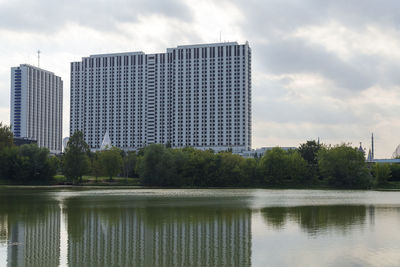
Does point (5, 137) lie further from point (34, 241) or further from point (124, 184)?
point (34, 241)

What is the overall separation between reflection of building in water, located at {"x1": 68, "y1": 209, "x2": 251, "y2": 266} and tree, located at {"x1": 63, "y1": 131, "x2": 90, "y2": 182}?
80504 millimetres

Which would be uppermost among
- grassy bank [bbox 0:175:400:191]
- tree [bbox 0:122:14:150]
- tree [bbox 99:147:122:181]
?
tree [bbox 0:122:14:150]

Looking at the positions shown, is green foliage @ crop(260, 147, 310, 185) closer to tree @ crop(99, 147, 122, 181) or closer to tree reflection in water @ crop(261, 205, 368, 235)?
tree @ crop(99, 147, 122, 181)

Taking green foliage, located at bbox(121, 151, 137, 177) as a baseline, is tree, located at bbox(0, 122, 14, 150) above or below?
above

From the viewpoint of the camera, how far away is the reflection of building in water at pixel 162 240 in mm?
21434

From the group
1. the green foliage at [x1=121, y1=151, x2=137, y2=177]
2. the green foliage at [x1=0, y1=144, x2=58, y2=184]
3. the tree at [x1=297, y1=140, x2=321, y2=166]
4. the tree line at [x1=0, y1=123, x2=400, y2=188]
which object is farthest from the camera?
the green foliage at [x1=121, y1=151, x2=137, y2=177]

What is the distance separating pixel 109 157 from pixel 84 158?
7531mm

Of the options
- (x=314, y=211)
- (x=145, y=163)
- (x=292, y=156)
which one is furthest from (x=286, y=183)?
(x=314, y=211)

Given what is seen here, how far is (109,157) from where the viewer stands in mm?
124312

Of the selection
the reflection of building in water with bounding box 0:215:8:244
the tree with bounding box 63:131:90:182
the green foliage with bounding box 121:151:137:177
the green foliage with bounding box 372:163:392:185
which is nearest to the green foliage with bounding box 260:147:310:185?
the green foliage with bounding box 372:163:392:185

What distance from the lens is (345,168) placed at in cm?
11288

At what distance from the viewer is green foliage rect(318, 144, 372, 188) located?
111438 mm

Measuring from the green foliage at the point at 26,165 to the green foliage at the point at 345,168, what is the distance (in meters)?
69.5

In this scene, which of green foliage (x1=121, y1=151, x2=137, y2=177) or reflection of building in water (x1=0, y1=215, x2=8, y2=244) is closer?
reflection of building in water (x1=0, y1=215, x2=8, y2=244)
